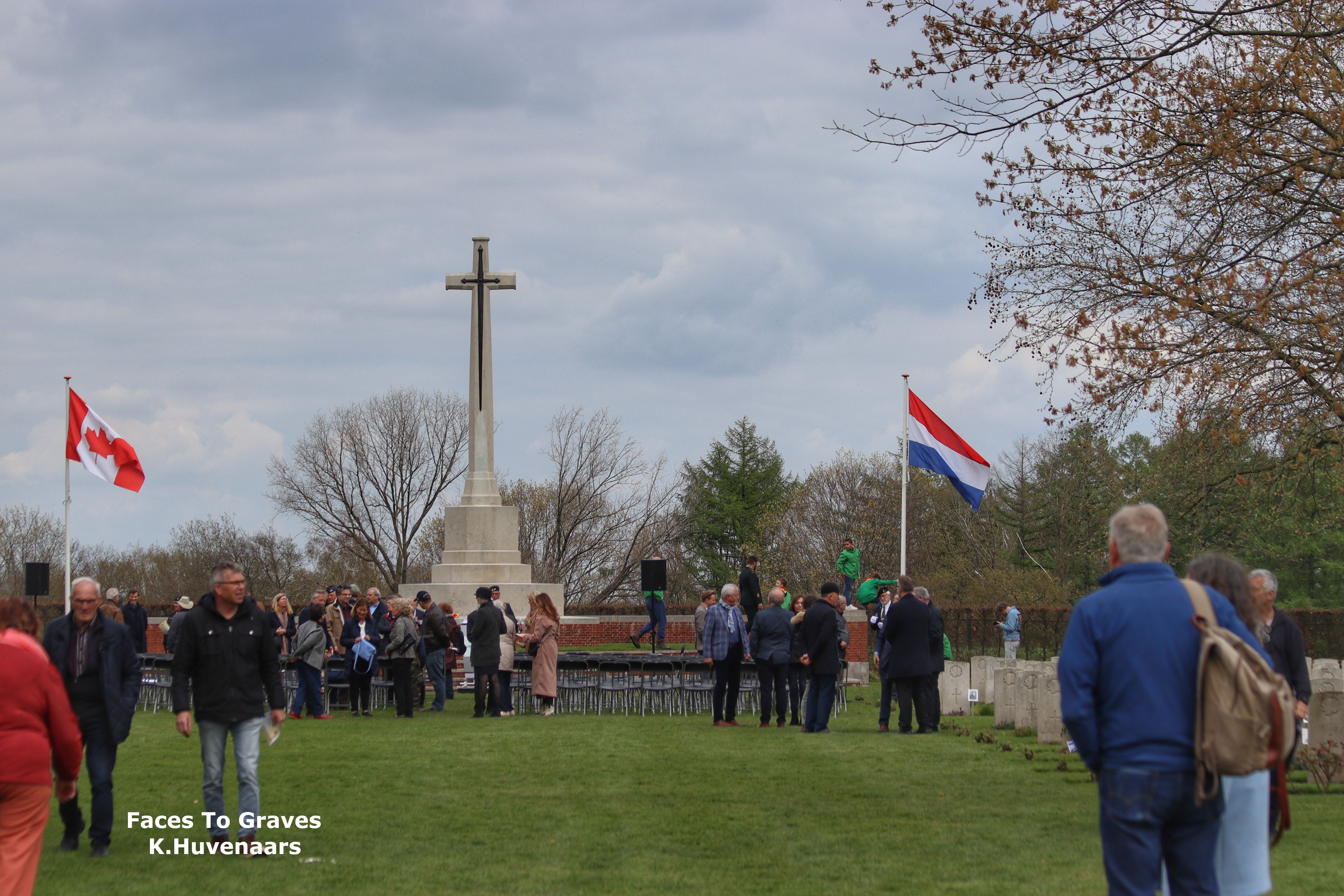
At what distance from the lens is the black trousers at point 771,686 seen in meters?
17.8

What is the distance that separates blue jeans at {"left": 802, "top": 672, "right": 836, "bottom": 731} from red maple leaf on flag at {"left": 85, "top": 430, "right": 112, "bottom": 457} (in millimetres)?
15494

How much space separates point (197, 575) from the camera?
66812 millimetres

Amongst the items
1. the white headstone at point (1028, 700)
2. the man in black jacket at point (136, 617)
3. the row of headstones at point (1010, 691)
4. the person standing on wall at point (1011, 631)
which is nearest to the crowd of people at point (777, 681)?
the row of headstones at point (1010, 691)

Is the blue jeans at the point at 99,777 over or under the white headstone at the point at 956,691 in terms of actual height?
over

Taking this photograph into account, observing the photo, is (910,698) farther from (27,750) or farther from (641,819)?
(27,750)

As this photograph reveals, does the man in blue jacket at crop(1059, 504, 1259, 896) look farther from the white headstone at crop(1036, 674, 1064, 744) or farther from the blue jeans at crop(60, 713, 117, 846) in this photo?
the white headstone at crop(1036, 674, 1064, 744)

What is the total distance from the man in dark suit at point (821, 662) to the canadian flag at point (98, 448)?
14.7 metres

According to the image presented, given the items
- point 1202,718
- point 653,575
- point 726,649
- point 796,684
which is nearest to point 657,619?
point 653,575

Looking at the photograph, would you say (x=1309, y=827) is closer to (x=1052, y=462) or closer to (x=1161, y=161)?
(x=1161, y=161)

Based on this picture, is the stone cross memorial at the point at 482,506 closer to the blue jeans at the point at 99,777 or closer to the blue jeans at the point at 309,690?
the blue jeans at the point at 309,690

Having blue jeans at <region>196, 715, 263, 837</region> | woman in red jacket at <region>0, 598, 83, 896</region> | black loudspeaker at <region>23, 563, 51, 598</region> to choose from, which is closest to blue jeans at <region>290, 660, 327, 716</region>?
blue jeans at <region>196, 715, 263, 837</region>

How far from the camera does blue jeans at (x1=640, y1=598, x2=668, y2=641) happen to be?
33.2 m

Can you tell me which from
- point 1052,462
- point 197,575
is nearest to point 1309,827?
point 1052,462

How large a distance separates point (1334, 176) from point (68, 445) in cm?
2259
